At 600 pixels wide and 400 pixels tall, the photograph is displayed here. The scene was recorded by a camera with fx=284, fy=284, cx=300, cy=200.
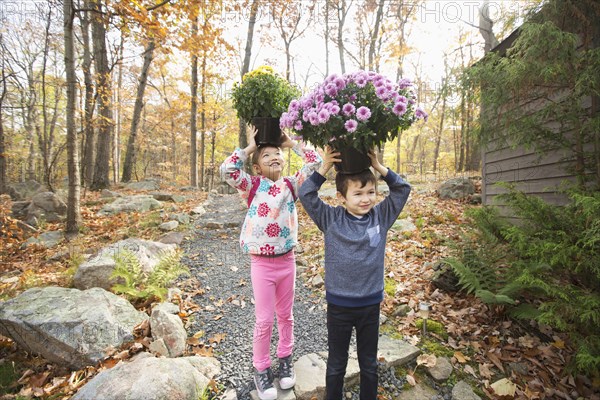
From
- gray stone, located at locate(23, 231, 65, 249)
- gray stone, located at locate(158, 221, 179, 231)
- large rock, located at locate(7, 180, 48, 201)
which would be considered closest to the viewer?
gray stone, located at locate(23, 231, 65, 249)

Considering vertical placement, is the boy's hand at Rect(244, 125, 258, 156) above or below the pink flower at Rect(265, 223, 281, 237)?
above

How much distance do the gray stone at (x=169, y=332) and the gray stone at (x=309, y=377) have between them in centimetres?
119

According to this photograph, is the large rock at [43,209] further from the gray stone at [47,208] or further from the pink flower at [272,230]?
the pink flower at [272,230]

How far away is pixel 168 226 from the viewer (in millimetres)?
7035

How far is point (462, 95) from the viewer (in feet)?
15.2

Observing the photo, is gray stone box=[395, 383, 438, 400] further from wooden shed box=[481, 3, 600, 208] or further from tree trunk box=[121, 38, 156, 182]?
tree trunk box=[121, 38, 156, 182]

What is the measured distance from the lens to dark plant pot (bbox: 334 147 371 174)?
1962 mm

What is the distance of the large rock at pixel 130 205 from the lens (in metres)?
8.39

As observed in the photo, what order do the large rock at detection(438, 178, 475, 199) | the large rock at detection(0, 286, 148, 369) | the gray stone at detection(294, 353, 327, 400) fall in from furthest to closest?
A: the large rock at detection(438, 178, 475, 199)
the large rock at detection(0, 286, 148, 369)
the gray stone at detection(294, 353, 327, 400)

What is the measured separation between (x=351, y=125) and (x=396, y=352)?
2.47m

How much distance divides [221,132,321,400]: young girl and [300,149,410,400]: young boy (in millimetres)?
333

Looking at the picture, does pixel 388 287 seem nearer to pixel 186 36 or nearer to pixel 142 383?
pixel 142 383

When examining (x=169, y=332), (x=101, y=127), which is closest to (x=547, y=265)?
(x=169, y=332)

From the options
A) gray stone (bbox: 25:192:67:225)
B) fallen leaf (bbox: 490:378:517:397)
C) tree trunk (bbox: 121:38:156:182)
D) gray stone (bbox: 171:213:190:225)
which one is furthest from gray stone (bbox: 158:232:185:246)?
tree trunk (bbox: 121:38:156:182)
